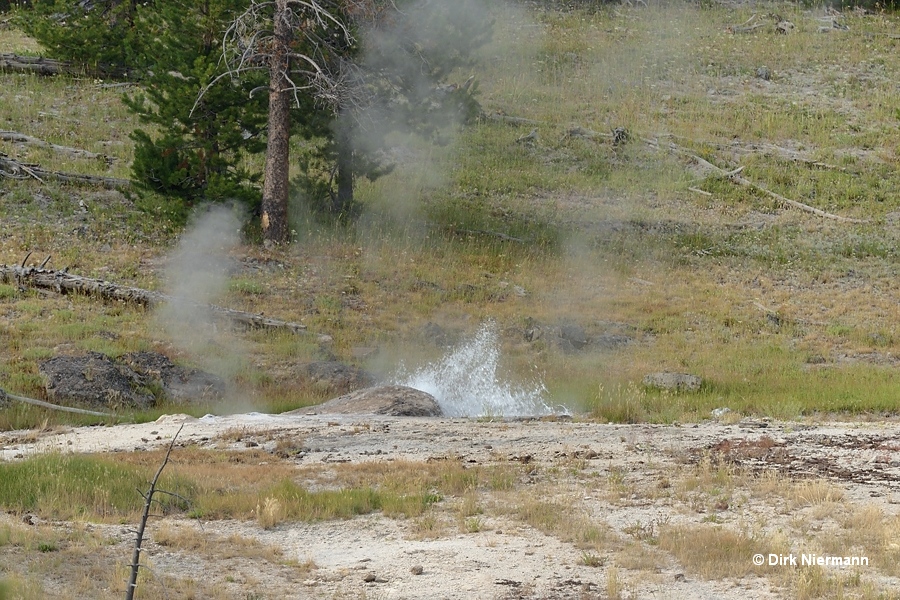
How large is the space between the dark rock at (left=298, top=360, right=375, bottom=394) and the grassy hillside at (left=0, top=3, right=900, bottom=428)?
254mm

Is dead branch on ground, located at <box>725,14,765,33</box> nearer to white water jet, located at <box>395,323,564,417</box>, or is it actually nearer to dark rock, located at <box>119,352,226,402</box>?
white water jet, located at <box>395,323,564,417</box>

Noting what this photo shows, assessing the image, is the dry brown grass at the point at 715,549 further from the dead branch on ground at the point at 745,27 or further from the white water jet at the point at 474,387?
the dead branch on ground at the point at 745,27

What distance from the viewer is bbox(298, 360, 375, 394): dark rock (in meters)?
12.9

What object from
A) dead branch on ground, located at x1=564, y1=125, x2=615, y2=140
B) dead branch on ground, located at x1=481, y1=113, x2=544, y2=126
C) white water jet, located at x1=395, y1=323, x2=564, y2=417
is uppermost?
dead branch on ground, located at x1=481, y1=113, x2=544, y2=126

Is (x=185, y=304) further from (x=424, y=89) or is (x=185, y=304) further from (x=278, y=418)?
(x=424, y=89)

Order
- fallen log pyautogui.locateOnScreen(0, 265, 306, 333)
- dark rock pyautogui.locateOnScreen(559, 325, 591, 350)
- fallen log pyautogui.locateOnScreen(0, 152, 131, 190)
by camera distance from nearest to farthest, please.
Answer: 1. fallen log pyautogui.locateOnScreen(0, 265, 306, 333)
2. dark rock pyautogui.locateOnScreen(559, 325, 591, 350)
3. fallen log pyautogui.locateOnScreen(0, 152, 131, 190)

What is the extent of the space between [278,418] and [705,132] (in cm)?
1968

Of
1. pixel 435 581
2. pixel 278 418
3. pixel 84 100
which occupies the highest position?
pixel 84 100

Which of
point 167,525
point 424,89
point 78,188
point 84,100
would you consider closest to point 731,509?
point 167,525

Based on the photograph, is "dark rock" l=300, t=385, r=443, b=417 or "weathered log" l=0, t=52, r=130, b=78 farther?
"weathered log" l=0, t=52, r=130, b=78

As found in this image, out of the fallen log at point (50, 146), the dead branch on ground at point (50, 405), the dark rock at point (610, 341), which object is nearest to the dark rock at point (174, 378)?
the dead branch on ground at point (50, 405)

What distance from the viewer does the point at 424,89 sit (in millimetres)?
19156

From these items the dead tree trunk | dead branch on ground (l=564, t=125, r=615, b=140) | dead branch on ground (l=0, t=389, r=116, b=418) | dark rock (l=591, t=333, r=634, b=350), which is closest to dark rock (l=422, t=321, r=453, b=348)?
dark rock (l=591, t=333, r=634, b=350)

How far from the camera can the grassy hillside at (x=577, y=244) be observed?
44.2ft
